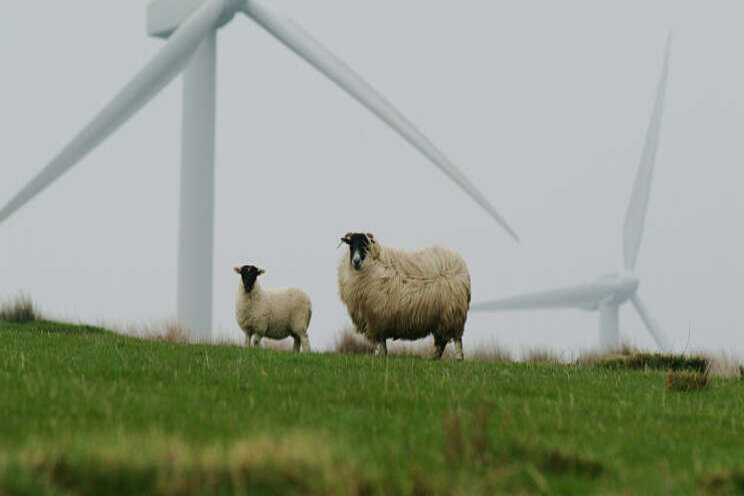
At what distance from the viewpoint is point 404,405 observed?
759cm

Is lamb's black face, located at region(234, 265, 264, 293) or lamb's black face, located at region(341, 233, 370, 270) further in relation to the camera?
lamb's black face, located at region(234, 265, 264, 293)

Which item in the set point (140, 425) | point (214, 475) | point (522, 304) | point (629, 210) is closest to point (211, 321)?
point (522, 304)

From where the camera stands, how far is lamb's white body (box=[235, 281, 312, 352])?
791 inches

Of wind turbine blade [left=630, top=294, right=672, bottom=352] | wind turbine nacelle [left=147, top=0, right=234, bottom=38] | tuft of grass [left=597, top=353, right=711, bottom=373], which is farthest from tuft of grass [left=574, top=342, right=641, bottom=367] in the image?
wind turbine nacelle [left=147, top=0, right=234, bottom=38]

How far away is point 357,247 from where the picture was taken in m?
15.6

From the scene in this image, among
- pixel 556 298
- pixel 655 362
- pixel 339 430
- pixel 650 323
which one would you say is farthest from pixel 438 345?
pixel 650 323

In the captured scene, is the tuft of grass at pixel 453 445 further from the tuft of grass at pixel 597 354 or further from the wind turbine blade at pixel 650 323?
the wind turbine blade at pixel 650 323

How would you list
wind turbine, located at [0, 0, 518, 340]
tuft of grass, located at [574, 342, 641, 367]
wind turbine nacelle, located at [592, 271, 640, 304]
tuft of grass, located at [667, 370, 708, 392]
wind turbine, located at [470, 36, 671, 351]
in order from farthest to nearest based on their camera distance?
1. wind turbine nacelle, located at [592, 271, 640, 304]
2. wind turbine, located at [470, 36, 671, 351]
3. wind turbine, located at [0, 0, 518, 340]
4. tuft of grass, located at [574, 342, 641, 367]
5. tuft of grass, located at [667, 370, 708, 392]

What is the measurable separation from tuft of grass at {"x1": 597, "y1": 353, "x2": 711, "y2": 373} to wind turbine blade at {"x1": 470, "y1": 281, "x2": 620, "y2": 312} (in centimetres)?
1575

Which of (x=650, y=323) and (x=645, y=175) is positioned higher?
(x=645, y=175)

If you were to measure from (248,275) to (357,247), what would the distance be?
16.0 feet

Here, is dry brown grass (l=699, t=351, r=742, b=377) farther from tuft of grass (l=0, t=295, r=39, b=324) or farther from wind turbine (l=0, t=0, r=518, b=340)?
tuft of grass (l=0, t=295, r=39, b=324)

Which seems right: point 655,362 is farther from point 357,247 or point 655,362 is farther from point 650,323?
point 650,323

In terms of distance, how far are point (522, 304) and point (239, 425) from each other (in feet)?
94.4
